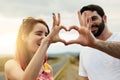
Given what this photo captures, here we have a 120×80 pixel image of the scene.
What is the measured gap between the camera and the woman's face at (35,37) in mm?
2746

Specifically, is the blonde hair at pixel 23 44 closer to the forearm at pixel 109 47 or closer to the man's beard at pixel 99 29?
the forearm at pixel 109 47

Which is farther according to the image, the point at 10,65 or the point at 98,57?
the point at 98,57

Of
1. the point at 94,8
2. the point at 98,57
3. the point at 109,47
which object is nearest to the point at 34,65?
the point at 109,47

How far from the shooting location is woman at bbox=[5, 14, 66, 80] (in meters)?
2.53

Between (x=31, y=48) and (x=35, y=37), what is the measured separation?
0.32 ft

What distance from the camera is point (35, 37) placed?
Result: 2.75 metres

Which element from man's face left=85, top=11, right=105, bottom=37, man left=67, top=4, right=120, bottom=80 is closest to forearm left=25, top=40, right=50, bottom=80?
man left=67, top=4, right=120, bottom=80

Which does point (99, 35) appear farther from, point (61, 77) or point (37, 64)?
point (61, 77)

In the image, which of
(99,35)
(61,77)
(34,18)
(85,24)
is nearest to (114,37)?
(99,35)

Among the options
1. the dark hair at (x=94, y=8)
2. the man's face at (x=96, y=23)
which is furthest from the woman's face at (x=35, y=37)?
the dark hair at (x=94, y=8)

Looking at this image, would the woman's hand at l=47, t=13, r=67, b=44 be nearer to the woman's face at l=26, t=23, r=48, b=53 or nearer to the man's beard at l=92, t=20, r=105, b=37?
the woman's face at l=26, t=23, r=48, b=53

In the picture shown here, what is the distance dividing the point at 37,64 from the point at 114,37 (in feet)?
5.67

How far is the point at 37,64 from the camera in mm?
2512

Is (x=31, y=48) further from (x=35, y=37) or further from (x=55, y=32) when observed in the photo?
(x=55, y=32)
